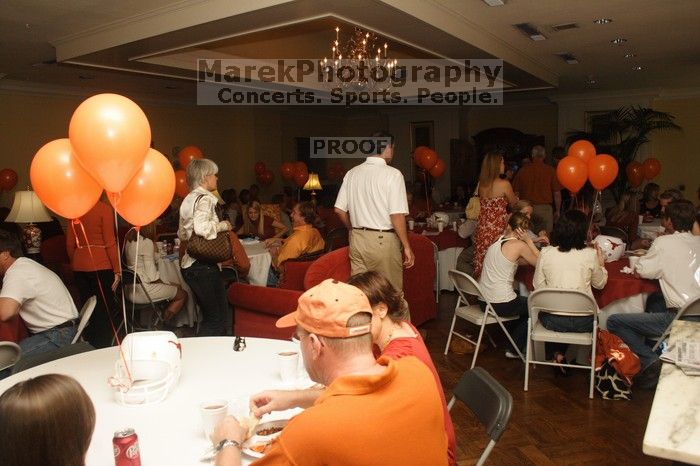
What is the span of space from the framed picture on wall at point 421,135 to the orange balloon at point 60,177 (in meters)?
11.5

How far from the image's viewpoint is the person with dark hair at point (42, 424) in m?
1.19

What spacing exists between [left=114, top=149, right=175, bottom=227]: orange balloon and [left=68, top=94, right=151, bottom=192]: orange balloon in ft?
0.47

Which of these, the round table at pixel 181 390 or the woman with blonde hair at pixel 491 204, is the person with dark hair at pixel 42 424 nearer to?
the round table at pixel 181 390

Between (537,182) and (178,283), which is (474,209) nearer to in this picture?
(537,182)

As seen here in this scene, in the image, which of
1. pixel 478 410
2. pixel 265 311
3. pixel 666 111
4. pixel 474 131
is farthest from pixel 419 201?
pixel 478 410

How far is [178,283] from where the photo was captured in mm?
5387

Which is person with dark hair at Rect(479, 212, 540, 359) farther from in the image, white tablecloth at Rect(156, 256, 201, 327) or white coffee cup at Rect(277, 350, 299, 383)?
white tablecloth at Rect(156, 256, 201, 327)

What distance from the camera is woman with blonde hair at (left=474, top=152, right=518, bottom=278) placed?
5.36m

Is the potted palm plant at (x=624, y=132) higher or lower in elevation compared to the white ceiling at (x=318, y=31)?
lower

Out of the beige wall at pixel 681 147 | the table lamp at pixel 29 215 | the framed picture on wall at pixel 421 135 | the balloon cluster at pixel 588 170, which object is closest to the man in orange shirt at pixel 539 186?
the balloon cluster at pixel 588 170

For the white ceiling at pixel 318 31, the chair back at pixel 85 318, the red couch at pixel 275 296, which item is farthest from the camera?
the white ceiling at pixel 318 31

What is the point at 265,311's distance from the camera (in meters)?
4.11

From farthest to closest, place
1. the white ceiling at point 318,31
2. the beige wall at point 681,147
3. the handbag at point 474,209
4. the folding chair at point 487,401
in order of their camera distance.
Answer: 1. the beige wall at point 681,147
2. the handbag at point 474,209
3. the white ceiling at point 318,31
4. the folding chair at point 487,401

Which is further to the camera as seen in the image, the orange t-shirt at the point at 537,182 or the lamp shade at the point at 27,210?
the orange t-shirt at the point at 537,182
